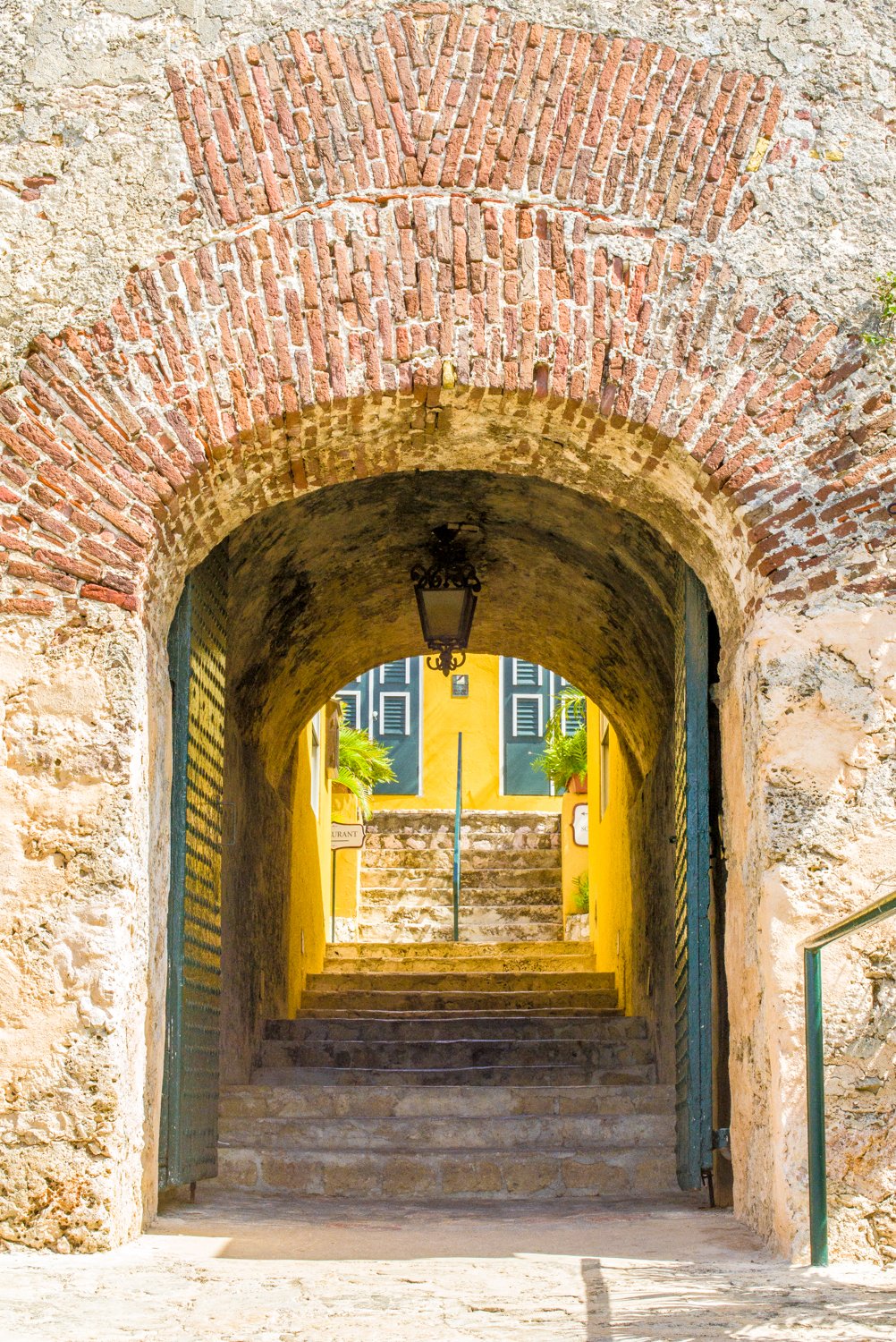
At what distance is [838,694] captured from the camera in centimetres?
487

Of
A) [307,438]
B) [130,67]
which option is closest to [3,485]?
[307,438]

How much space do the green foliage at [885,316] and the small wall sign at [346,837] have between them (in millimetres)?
10769

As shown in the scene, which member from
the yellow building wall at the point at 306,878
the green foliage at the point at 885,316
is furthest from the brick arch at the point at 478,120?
the yellow building wall at the point at 306,878

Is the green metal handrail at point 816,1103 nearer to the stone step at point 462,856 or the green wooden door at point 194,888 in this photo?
the green wooden door at point 194,888

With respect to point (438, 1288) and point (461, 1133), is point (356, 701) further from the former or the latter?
point (438, 1288)

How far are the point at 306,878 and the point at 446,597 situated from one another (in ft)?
15.1

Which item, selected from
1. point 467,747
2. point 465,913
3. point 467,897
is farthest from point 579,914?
point 467,747

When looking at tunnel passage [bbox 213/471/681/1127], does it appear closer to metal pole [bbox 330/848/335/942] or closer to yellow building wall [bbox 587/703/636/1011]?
yellow building wall [bbox 587/703/636/1011]

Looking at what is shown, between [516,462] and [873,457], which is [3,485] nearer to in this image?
[516,462]

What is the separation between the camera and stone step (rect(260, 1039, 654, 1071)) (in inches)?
357

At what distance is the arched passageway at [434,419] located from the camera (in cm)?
477

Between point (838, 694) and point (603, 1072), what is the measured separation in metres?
4.27

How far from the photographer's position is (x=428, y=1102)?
25.7ft

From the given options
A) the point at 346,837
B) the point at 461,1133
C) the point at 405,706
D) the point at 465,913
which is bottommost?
the point at 461,1133
